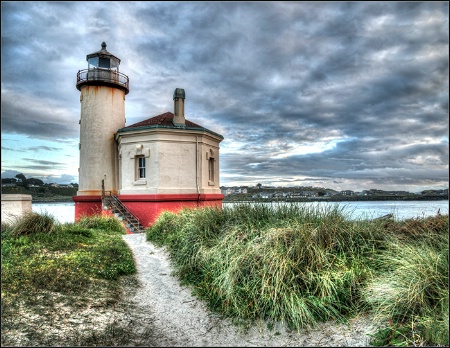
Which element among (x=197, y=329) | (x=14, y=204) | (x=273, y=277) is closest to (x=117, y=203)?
(x=14, y=204)

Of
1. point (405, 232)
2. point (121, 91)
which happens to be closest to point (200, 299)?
point (405, 232)

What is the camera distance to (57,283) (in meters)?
6.35

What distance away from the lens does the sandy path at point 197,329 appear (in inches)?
187

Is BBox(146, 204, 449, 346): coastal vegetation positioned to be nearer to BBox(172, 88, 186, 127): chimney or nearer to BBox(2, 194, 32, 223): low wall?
BBox(2, 194, 32, 223): low wall

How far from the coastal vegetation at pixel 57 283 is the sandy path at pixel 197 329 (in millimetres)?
545

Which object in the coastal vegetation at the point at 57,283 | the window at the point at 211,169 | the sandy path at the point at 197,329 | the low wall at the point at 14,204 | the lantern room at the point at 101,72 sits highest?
the lantern room at the point at 101,72

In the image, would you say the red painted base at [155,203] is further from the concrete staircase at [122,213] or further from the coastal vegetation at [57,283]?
the coastal vegetation at [57,283]

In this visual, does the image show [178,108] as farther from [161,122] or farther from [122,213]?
[122,213]

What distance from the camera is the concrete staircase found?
16.7 metres

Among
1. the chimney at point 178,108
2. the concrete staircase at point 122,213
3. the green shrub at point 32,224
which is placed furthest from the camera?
the chimney at point 178,108

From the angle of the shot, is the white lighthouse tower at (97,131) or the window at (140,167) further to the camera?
the white lighthouse tower at (97,131)

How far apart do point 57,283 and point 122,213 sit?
441 inches

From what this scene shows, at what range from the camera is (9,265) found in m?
7.03

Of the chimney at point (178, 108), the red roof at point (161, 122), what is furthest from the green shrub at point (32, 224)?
the chimney at point (178, 108)
